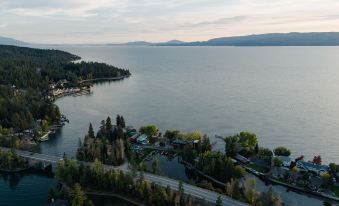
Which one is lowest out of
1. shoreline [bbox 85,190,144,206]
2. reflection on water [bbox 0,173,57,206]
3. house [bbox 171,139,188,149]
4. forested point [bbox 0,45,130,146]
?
reflection on water [bbox 0,173,57,206]

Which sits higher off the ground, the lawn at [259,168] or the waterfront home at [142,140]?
the waterfront home at [142,140]

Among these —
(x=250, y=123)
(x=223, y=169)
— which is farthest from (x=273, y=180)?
(x=250, y=123)

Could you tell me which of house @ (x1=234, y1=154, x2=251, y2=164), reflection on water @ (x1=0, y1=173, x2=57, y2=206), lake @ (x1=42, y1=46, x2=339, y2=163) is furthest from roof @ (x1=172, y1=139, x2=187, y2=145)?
reflection on water @ (x1=0, y1=173, x2=57, y2=206)

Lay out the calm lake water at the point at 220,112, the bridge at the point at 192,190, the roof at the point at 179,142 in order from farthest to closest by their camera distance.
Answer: the calm lake water at the point at 220,112
the roof at the point at 179,142
the bridge at the point at 192,190

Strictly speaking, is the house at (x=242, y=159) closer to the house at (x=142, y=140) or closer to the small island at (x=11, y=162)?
the house at (x=142, y=140)

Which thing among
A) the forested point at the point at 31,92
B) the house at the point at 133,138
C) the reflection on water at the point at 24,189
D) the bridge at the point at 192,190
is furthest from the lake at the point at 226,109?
the bridge at the point at 192,190

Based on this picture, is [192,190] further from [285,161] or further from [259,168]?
[285,161]

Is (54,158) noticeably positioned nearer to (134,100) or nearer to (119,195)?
(119,195)

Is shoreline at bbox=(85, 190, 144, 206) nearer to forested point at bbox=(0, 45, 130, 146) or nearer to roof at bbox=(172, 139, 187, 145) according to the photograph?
roof at bbox=(172, 139, 187, 145)
